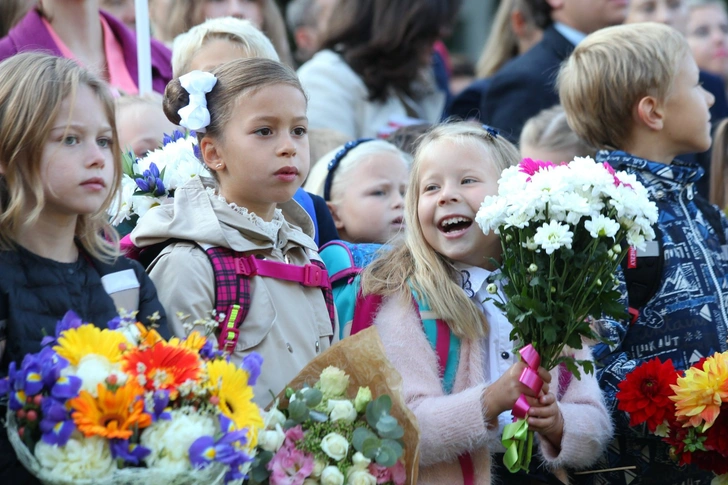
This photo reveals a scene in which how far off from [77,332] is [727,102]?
21.1ft

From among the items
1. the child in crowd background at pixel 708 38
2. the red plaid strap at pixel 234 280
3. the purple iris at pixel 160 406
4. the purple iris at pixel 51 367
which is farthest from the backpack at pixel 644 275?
the child in crowd background at pixel 708 38

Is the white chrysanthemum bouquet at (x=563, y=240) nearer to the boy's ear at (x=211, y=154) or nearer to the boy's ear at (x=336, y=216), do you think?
the boy's ear at (x=211, y=154)

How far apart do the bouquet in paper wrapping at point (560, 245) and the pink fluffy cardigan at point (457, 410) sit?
0.19 metres

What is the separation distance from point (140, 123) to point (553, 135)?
86.2 inches

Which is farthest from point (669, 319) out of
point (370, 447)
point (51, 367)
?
point (51, 367)

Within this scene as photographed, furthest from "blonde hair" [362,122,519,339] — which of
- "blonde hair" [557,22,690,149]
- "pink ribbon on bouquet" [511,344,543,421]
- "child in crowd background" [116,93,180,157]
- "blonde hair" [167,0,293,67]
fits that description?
"blonde hair" [167,0,293,67]

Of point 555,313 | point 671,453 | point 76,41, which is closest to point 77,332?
point 555,313

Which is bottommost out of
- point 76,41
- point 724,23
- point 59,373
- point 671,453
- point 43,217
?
Result: point 671,453

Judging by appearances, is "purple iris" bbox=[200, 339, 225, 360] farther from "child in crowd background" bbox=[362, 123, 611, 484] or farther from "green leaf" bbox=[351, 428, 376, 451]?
"child in crowd background" bbox=[362, 123, 611, 484]

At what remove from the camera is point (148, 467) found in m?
2.73

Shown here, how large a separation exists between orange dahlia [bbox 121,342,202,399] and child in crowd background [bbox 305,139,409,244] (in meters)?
2.11

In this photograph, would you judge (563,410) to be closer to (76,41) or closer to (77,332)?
(77,332)

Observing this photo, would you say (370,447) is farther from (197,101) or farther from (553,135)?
(553,135)

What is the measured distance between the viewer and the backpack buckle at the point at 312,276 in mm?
3715
